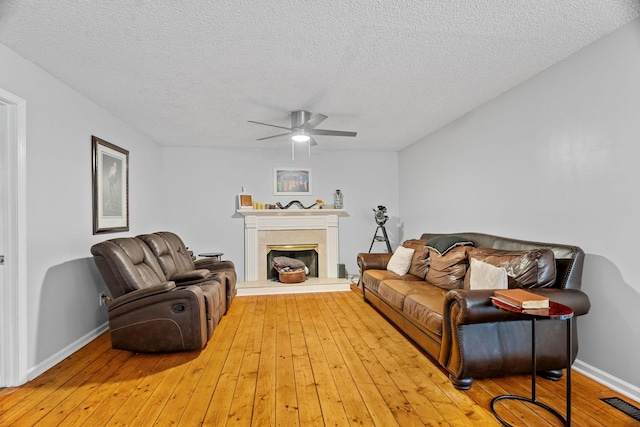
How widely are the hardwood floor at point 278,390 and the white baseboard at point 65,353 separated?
0.05 m

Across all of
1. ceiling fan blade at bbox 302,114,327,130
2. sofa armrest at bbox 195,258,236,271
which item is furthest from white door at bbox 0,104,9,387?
ceiling fan blade at bbox 302,114,327,130

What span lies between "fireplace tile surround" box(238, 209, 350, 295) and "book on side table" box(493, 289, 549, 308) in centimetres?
358

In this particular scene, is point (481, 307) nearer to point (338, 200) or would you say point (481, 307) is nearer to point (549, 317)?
point (549, 317)

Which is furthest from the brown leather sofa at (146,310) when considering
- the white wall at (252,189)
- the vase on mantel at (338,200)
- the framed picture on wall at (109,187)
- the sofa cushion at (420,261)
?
the vase on mantel at (338,200)

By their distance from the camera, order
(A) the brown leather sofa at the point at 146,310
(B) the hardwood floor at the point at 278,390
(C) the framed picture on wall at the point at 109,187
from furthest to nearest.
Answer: (C) the framed picture on wall at the point at 109,187, (A) the brown leather sofa at the point at 146,310, (B) the hardwood floor at the point at 278,390

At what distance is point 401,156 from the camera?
20.2 ft

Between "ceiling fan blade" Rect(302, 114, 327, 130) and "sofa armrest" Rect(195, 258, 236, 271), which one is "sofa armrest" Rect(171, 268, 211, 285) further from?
"ceiling fan blade" Rect(302, 114, 327, 130)

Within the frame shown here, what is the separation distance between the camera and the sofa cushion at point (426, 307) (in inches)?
101

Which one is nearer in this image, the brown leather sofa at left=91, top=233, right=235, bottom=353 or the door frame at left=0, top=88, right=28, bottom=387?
the door frame at left=0, top=88, right=28, bottom=387

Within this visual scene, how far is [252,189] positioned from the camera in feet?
19.2

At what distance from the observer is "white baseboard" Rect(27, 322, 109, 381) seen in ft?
8.28

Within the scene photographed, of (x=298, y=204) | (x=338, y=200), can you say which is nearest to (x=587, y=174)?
(x=338, y=200)

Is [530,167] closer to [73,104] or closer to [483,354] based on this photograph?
[483,354]

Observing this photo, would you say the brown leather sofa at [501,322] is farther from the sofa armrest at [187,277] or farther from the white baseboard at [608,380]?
the sofa armrest at [187,277]
